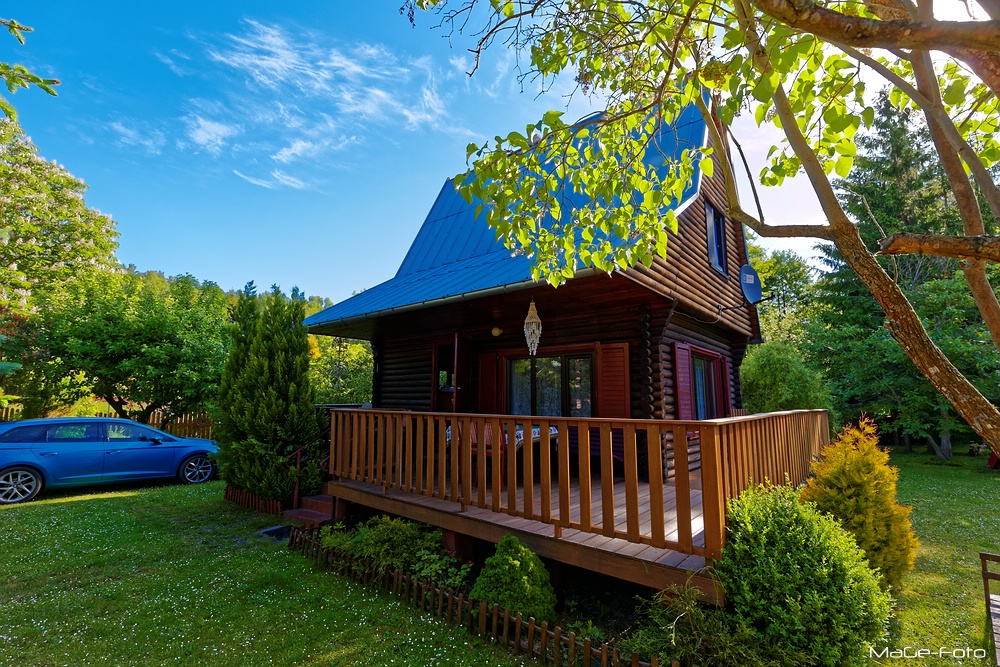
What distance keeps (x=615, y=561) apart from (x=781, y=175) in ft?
11.3

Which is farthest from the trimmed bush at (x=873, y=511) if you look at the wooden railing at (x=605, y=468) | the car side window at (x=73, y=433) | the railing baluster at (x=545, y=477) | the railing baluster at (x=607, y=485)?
the car side window at (x=73, y=433)

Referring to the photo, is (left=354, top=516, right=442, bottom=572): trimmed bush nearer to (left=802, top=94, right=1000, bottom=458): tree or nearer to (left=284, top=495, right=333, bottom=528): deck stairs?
(left=284, top=495, right=333, bottom=528): deck stairs

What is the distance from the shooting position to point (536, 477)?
6.47m

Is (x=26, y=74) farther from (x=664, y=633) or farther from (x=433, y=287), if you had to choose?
(x=664, y=633)

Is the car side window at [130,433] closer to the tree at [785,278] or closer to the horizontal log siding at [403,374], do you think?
the horizontal log siding at [403,374]

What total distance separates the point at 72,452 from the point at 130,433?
891 mm

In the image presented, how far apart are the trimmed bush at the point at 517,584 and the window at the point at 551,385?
3984 millimetres

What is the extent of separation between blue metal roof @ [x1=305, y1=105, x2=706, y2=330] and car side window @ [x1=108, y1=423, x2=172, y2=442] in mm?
4245

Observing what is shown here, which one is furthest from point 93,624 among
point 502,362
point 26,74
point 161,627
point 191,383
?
point 191,383

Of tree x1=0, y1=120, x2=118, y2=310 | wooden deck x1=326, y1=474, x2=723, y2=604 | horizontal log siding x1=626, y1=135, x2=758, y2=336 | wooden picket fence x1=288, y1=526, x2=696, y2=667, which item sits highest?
tree x1=0, y1=120, x2=118, y2=310

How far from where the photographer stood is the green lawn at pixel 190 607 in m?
3.17

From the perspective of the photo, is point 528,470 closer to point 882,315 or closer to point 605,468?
point 605,468

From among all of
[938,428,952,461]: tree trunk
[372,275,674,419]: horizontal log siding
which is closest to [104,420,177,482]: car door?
[372,275,674,419]: horizontal log siding

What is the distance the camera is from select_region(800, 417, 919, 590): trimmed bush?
4.04 m
